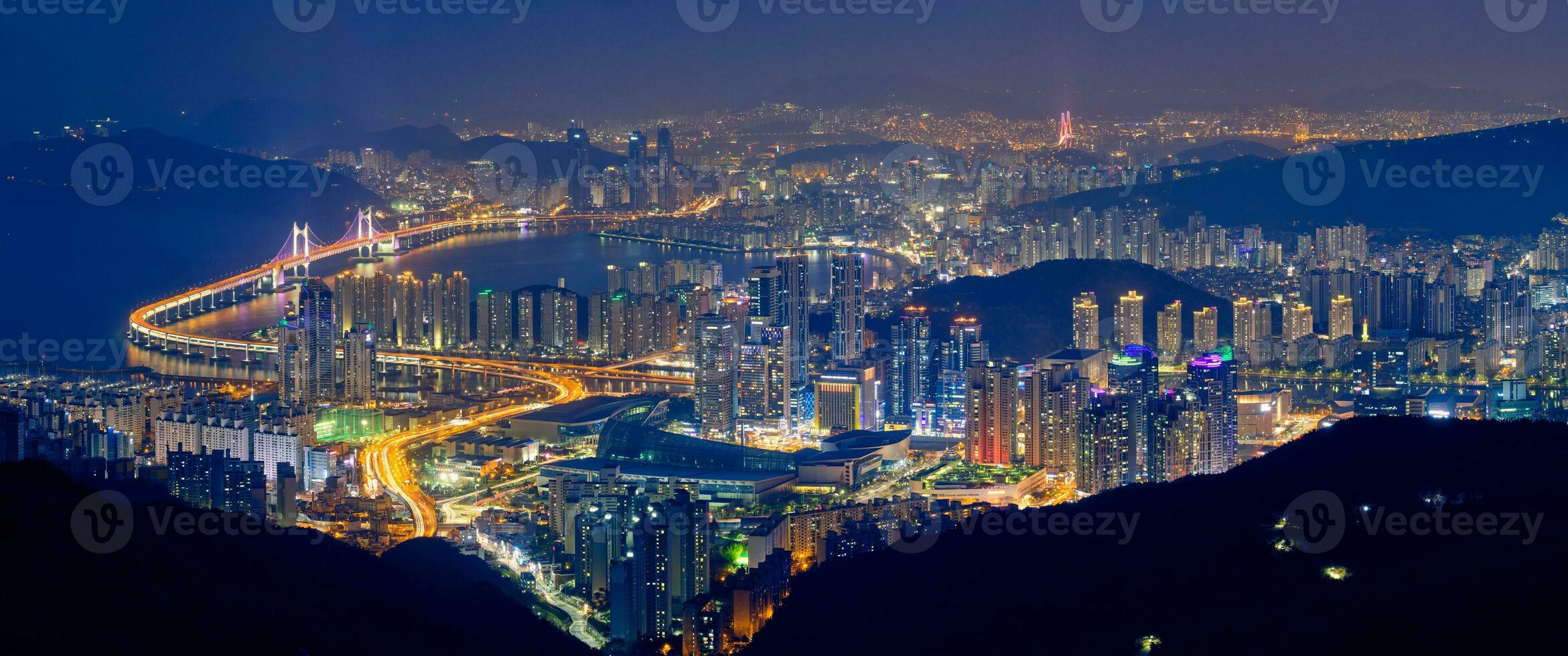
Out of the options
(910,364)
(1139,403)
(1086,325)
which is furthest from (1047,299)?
(1139,403)

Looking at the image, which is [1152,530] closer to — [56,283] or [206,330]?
[206,330]

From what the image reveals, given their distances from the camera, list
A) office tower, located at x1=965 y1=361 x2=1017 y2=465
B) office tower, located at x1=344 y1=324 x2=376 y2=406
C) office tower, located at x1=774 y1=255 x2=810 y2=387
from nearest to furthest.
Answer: office tower, located at x1=965 y1=361 x2=1017 y2=465 → office tower, located at x1=344 y1=324 x2=376 y2=406 → office tower, located at x1=774 y1=255 x2=810 y2=387

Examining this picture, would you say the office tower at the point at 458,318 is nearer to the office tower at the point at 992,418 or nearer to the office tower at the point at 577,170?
the office tower at the point at 992,418

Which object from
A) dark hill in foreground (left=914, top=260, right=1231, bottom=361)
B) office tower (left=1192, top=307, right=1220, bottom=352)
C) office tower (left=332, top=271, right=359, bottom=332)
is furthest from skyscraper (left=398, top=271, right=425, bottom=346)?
office tower (left=1192, top=307, right=1220, bottom=352)

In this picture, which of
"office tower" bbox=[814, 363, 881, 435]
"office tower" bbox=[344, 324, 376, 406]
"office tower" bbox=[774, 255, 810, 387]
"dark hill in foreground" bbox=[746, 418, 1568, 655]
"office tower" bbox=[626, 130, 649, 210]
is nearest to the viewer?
"dark hill in foreground" bbox=[746, 418, 1568, 655]

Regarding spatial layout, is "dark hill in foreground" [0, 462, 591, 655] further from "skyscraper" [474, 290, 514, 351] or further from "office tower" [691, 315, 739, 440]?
"skyscraper" [474, 290, 514, 351]

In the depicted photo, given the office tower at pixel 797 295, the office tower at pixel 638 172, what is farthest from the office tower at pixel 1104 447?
the office tower at pixel 638 172
